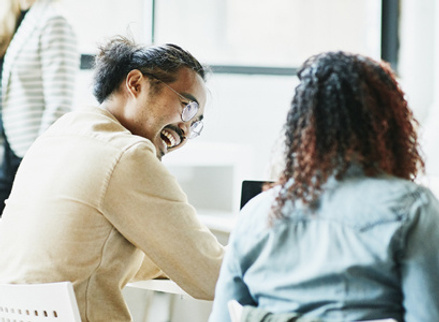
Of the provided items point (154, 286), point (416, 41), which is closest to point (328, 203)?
point (154, 286)

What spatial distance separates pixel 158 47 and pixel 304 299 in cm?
84

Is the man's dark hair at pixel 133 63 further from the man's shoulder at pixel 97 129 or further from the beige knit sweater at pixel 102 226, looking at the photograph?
the beige knit sweater at pixel 102 226

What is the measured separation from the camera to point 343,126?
104cm

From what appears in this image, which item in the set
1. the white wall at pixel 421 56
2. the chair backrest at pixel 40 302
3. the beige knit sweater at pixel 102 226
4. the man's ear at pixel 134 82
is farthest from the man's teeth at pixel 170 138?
the white wall at pixel 421 56

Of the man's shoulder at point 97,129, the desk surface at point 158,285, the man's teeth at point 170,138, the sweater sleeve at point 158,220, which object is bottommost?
the desk surface at point 158,285

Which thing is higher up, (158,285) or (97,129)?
(97,129)

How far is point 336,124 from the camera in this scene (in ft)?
3.42

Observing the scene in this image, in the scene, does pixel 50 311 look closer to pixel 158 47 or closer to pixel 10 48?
pixel 158 47

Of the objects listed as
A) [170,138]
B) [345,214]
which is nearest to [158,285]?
[170,138]

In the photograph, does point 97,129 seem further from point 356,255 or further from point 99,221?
point 356,255

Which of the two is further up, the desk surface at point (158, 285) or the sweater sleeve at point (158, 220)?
the sweater sleeve at point (158, 220)

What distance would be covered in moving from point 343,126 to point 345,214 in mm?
134

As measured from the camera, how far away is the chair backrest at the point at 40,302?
4.07ft

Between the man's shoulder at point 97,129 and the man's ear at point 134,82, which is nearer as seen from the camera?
the man's shoulder at point 97,129
